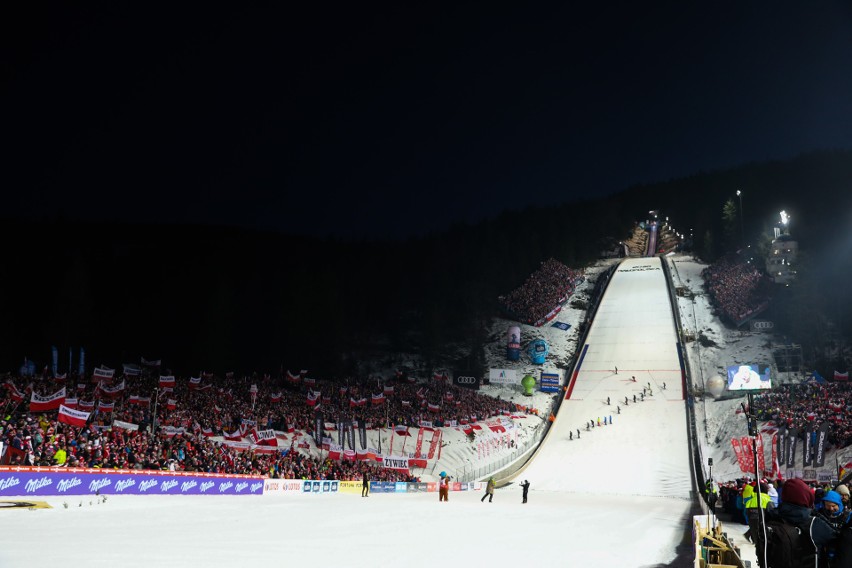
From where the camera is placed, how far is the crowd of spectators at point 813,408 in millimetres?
33500

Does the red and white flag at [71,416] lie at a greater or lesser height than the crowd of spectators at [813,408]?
greater

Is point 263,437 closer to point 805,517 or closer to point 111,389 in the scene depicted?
point 111,389

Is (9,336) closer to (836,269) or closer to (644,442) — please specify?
(644,442)

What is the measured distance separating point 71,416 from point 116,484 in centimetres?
382

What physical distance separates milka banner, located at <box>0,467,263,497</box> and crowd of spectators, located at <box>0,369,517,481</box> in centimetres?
96

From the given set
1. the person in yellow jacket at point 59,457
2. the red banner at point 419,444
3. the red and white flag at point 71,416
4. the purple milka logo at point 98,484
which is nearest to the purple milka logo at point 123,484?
the purple milka logo at point 98,484

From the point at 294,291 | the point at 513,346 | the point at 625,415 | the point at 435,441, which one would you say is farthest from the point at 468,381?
the point at 435,441

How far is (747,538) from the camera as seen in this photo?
15375 millimetres

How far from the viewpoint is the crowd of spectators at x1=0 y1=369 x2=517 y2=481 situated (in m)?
20.6

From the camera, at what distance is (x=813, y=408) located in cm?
3894

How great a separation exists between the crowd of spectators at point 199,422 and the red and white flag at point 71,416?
0.25 metres

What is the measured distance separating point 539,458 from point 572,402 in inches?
539

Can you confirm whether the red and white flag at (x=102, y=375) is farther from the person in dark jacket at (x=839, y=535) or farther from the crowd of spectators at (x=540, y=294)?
the crowd of spectators at (x=540, y=294)

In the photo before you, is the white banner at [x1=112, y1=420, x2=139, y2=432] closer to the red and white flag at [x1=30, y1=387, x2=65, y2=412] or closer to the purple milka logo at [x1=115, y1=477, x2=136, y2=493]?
the red and white flag at [x1=30, y1=387, x2=65, y2=412]
